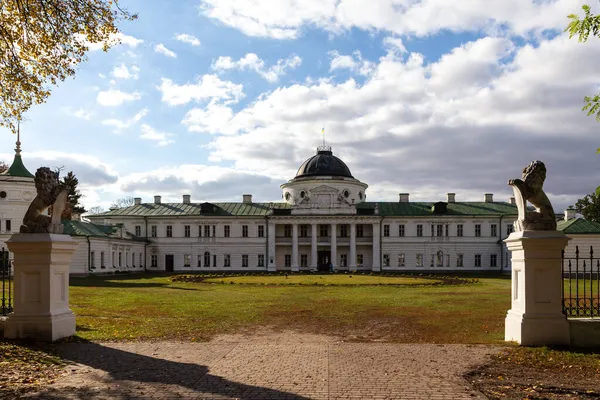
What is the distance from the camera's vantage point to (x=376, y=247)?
58.8m

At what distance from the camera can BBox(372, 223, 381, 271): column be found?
191ft

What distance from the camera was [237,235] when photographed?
197 ft

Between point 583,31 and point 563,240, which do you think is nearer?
point 583,31

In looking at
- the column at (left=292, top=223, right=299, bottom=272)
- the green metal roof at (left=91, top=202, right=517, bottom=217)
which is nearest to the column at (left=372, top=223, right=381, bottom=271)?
the green metal roof at (left=91, top=202, right=517, bottom=217)

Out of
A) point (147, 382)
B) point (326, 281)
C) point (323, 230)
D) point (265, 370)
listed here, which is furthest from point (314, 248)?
point (147, 382)

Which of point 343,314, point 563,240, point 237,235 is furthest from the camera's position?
point 237,235

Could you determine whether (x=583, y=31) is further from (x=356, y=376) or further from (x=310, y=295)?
(x=310, y=295)

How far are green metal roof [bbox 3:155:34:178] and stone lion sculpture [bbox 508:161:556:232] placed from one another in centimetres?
5338

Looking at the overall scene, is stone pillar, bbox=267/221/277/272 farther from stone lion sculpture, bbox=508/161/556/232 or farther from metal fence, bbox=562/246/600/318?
stone lion sculpture, bbox=508/161/556/232

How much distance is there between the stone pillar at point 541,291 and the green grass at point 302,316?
943 mm

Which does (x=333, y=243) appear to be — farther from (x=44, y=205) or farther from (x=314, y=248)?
(x=44, y=205)

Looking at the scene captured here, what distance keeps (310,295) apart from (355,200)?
37.1 m

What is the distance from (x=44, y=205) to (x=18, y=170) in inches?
1882

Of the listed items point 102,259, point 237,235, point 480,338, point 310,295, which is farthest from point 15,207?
point 480,338
